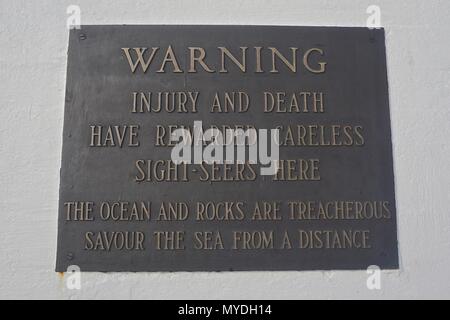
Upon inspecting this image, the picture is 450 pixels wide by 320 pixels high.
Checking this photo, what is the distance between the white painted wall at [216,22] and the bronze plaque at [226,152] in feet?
0.25

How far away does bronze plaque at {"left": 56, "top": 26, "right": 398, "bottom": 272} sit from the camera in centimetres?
276

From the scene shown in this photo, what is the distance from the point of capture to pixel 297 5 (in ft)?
9.98

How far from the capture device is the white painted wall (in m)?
2.78

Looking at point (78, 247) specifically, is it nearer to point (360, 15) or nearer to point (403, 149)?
point (403, 149)

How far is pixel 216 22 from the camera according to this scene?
→ 3.01 metres

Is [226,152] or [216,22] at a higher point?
[216,22]

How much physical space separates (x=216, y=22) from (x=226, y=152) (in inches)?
33.0

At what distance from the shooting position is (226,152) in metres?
2.84

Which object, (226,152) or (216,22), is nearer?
(226,152)

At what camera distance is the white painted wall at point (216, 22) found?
2775 mm

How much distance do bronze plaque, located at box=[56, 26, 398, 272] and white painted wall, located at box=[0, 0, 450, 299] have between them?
0.08m

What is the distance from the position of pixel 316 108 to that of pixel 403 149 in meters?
0.59

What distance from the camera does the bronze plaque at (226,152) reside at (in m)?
2.76

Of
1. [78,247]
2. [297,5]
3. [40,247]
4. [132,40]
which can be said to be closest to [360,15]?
[297,5]
